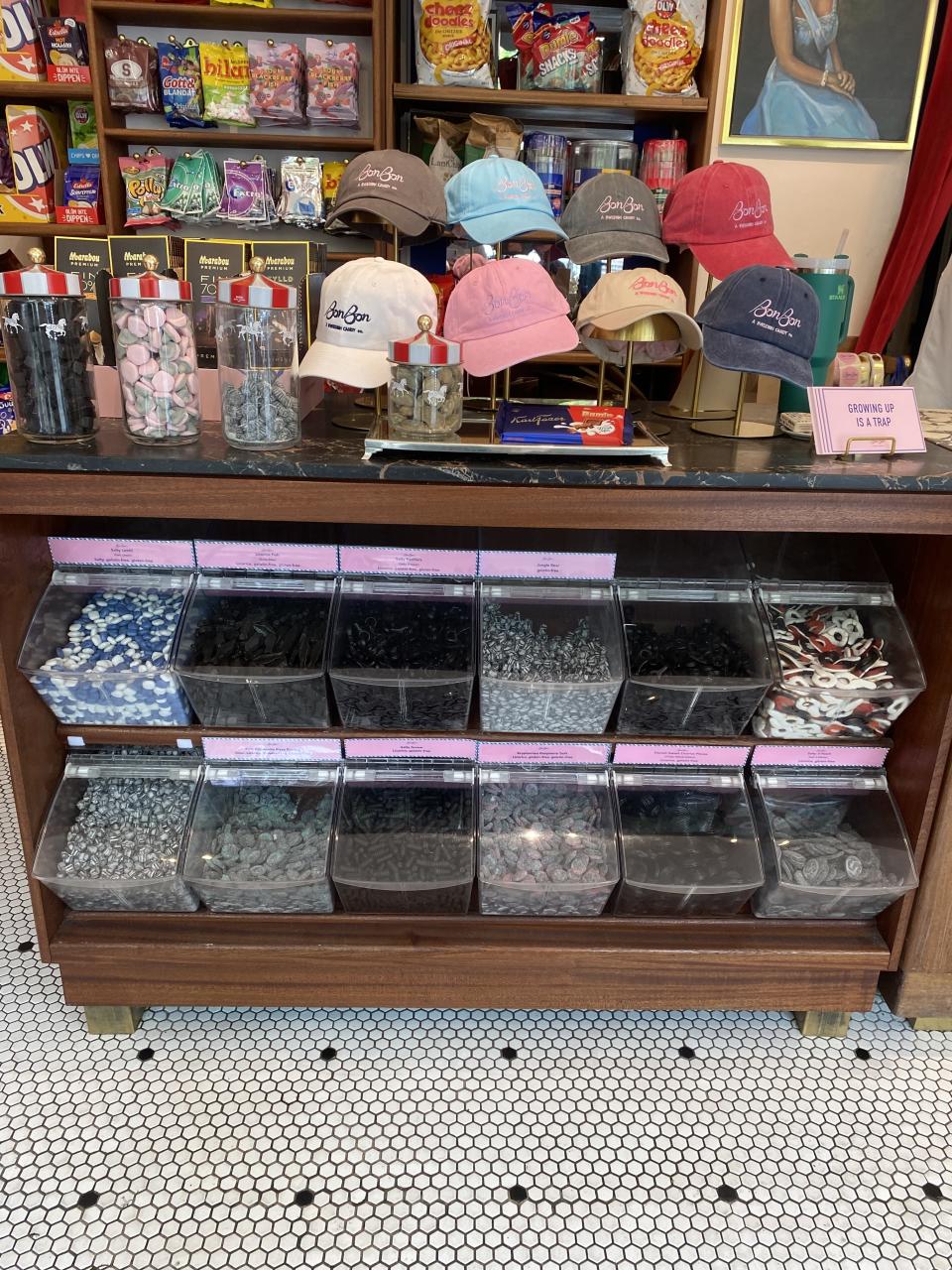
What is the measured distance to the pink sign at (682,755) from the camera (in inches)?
62.7

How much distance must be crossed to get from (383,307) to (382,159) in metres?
0.33

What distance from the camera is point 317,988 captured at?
65.7 inches

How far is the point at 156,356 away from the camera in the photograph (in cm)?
138

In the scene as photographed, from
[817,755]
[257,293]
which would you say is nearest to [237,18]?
[257,293]

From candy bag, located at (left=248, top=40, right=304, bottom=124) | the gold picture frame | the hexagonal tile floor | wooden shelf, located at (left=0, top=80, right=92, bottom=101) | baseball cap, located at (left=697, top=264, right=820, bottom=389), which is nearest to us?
the hexagonal tile floor

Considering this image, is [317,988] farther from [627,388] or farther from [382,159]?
[382,159]

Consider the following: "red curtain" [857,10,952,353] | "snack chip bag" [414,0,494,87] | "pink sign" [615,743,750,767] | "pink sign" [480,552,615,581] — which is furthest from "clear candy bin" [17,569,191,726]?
"red curtain" [857,10,952,353]

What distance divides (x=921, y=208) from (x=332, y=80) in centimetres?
233

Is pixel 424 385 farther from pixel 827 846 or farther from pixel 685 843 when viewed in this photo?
pixel 827 846

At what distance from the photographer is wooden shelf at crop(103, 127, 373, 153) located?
3207mm

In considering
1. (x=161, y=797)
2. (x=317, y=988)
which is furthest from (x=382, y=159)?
(x=317, y=988)

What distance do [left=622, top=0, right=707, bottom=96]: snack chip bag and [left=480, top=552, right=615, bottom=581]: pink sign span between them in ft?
8.09

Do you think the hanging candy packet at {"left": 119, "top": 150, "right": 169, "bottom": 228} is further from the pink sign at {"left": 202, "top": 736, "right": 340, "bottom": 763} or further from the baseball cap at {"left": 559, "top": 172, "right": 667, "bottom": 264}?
the pink sign at {"left": 202, "top": 736, "right": 340, "bottom": 763}

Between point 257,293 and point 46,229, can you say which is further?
point 46,229
